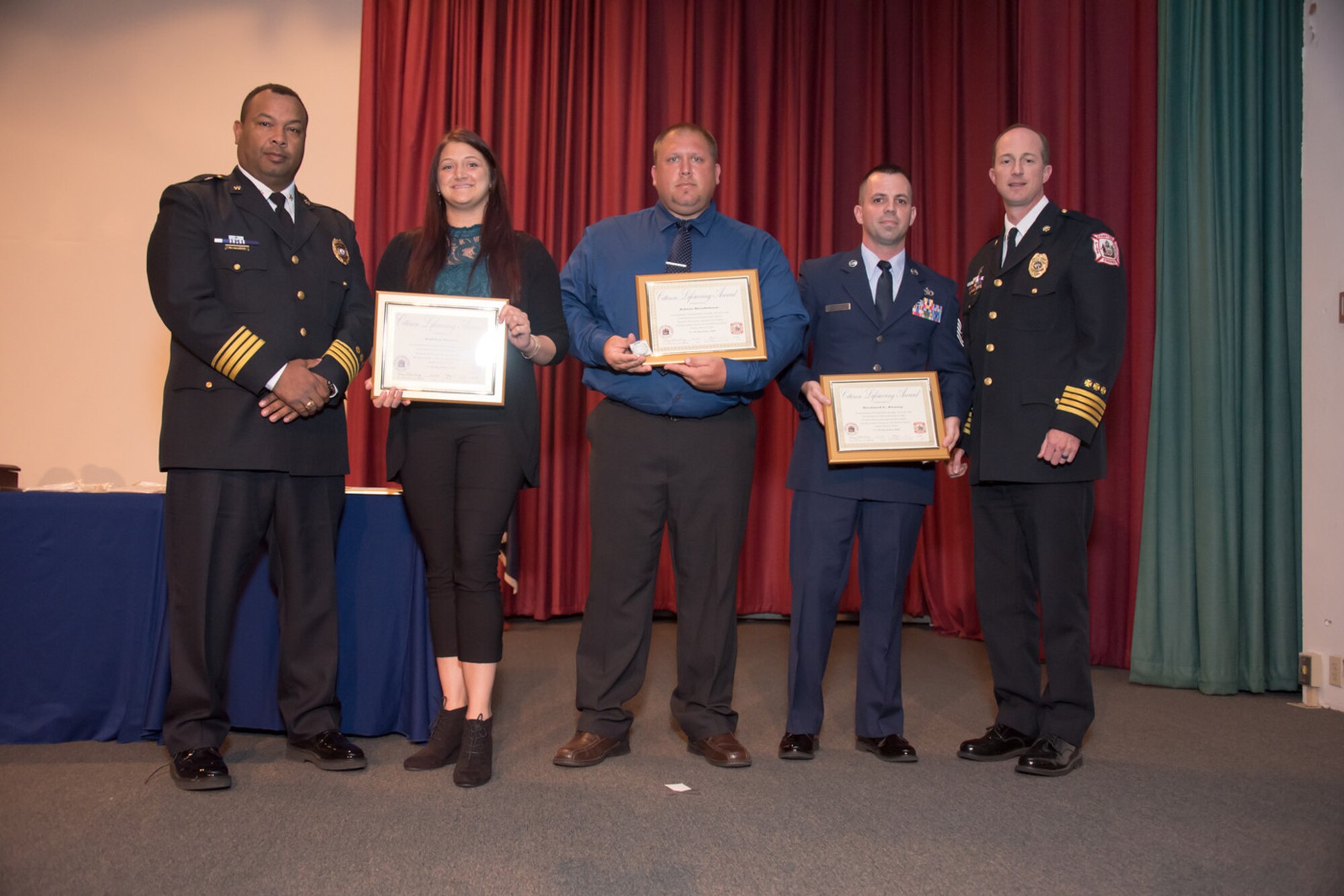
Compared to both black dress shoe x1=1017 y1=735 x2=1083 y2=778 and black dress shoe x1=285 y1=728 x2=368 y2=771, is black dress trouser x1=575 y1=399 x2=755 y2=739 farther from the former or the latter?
black dress shoe x1=1017 y1=735 x2=1083 y2=778

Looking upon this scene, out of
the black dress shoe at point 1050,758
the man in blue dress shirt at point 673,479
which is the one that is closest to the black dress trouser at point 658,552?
the man in blue dress shirt at point 673,479

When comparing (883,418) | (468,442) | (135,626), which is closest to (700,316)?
(883,418)

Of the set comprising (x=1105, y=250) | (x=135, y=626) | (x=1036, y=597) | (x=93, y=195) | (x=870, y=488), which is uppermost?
(x=93, y=195)

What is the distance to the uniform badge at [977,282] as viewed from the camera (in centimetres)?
294

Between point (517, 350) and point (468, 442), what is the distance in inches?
11.3

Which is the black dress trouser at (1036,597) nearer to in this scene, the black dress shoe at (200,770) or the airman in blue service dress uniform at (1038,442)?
the airman in blue service dress uniform at (1038,442)

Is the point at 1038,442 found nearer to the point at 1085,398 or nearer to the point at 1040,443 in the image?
the point at 1040,443

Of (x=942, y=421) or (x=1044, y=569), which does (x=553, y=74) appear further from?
(x=1044, y=569)

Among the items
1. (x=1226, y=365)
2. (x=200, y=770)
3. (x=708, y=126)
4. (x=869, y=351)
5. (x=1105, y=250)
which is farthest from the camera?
(x=708, y=126)

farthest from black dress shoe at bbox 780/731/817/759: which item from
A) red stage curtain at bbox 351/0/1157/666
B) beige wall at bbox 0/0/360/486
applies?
beige wall at bbox 0/0/360/486

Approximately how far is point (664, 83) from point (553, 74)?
61 cm

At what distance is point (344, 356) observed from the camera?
260 centimetres

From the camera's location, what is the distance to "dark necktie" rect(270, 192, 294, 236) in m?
2.58

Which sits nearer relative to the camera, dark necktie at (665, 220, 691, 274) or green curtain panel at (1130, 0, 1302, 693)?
dark necktie at (665, 220, 691, 274)
